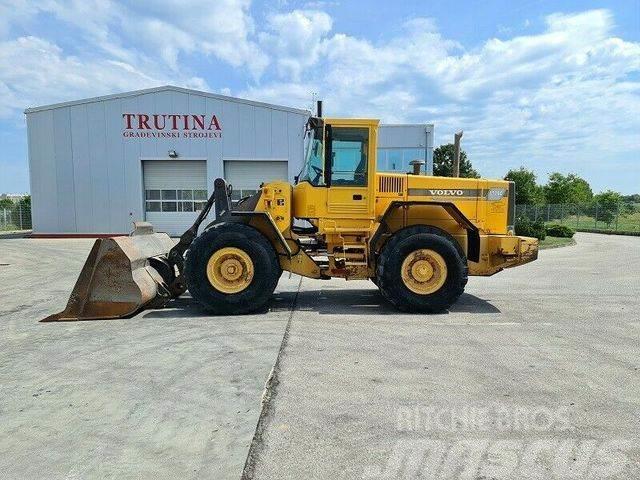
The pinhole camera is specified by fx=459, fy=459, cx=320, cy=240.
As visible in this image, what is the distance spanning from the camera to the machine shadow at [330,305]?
7.04 metres

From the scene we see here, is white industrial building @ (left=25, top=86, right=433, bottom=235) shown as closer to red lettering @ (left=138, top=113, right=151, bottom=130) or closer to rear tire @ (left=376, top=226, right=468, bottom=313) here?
red lettering @ (left=138, top=113, right=151, bottom=130)

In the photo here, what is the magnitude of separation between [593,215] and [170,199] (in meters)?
28.5

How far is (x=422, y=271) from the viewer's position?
275 inches

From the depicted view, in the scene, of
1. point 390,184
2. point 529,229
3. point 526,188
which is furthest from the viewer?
point 526,188

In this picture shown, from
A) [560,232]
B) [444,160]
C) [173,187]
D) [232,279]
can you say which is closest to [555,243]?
[560,232]

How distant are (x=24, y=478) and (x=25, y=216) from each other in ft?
127

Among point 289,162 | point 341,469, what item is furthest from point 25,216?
point 341,469

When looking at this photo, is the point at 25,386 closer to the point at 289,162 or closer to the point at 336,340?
the point at 336,340

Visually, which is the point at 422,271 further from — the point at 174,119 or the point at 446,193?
the point at 174,119

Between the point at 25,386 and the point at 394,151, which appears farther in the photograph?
the point at 394,151

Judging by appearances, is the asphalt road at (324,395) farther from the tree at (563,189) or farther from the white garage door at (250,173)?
the tree at (563,189)

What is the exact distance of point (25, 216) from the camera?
35250mm

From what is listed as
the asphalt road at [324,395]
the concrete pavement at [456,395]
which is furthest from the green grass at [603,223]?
the asphalt road at [324,395]

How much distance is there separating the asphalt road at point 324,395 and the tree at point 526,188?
47.5 m
